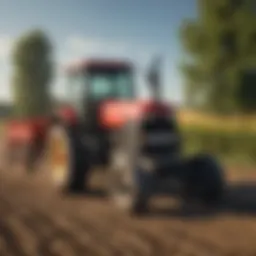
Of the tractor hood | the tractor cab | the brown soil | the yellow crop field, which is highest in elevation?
the tractor cab

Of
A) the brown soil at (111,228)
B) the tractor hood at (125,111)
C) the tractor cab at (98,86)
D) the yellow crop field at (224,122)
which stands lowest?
the brown soil at (111,228)

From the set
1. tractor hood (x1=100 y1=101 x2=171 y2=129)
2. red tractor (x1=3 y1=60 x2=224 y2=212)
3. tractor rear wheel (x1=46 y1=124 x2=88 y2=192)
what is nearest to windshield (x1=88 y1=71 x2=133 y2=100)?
red tractor (x1=3 y1=60 x2=224 y2=212)

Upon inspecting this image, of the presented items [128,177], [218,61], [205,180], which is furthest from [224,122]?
[128,177]

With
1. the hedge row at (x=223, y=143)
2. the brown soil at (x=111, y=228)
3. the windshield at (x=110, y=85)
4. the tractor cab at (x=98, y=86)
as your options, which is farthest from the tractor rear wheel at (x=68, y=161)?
the hedge row at (x=223, y=143)

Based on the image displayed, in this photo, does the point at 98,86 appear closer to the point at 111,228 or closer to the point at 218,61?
the point at 111,228

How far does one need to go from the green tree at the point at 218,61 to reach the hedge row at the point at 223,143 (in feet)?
2.33

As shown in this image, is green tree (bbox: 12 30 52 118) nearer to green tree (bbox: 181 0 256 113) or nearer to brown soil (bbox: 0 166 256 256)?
brown soil (bbox: 0 166 256 256)

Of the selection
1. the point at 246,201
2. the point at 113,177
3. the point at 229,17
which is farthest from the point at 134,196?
the point at 229,17

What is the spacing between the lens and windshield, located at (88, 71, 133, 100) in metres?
6.68

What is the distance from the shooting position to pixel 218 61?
347 inches

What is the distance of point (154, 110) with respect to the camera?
5.75 meters

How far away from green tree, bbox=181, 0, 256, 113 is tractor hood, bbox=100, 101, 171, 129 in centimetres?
172

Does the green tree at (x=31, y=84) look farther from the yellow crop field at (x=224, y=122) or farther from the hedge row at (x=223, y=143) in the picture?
the hedge row at (x=223, y=143)

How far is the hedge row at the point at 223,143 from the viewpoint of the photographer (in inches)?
404
